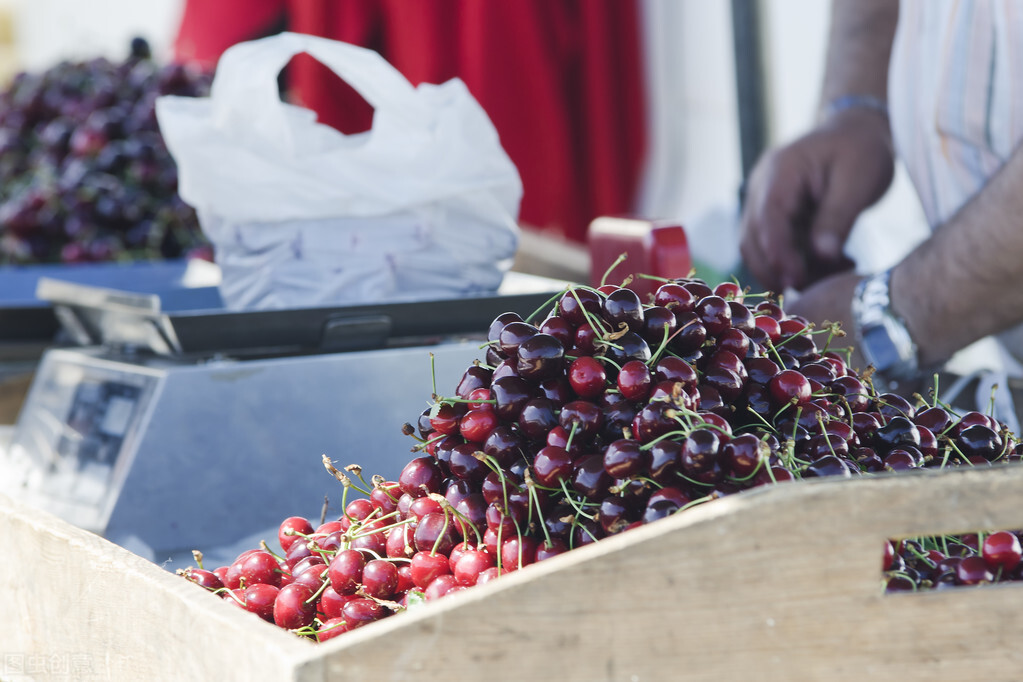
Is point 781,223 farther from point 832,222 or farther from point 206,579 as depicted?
point 206,579

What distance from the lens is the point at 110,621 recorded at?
0.62 meters

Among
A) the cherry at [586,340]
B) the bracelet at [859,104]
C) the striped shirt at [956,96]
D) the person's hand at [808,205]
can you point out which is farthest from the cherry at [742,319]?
the bracelet at [859,104]

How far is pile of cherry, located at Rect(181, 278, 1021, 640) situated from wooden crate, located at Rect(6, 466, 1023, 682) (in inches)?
2.0

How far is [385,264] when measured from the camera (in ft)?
3.95

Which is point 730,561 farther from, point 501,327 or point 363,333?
point 363,333

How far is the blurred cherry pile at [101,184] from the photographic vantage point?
1976mm

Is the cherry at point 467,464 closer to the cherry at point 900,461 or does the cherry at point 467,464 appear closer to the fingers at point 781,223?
the cherry at point 900,461

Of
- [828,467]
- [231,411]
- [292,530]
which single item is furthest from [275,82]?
[828,467]

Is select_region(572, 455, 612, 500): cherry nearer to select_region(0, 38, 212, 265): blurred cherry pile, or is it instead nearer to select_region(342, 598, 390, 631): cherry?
select_region(342, 598, 390, 631): cherry

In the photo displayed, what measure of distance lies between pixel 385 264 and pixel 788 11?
1696 millimetres

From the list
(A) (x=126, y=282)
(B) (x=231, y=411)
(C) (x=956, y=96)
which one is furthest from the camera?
(A) (x=126, y=282)

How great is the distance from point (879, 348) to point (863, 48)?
0.72 meters

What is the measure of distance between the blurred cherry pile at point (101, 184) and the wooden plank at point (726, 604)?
5.54 feet

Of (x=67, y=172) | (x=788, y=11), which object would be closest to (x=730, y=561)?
(x=67, y=172)
